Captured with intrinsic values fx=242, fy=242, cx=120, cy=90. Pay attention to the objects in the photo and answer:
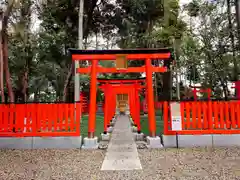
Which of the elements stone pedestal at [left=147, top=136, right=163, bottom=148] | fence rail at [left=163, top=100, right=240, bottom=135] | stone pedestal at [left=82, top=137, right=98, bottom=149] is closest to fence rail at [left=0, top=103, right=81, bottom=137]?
stone pedestal at [left=82, top=137, right=98, bottom=149]

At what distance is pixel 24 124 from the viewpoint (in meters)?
6.65

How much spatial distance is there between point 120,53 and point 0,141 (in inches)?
160

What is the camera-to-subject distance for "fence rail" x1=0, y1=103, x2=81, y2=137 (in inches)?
261

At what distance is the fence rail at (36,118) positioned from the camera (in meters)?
6.64

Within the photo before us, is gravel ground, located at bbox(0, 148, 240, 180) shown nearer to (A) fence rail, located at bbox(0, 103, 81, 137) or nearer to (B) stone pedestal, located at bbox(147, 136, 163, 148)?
(B) stone pedestal, located at bbox(147, 136, 163, 148)

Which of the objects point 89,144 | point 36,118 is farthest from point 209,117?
point 36,118

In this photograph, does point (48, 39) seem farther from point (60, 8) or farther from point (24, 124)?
point (24, 124)

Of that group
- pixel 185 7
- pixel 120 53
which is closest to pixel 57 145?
pixel 120 53

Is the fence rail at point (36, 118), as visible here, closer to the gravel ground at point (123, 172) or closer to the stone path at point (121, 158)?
the gravel ground at point (123, 172)

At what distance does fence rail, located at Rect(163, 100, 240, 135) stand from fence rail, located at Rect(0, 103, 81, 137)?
271 centimetres

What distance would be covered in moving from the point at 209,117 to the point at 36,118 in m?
4.76

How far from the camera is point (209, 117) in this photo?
21.7 feet

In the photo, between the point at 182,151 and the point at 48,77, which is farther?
the point at 48,77

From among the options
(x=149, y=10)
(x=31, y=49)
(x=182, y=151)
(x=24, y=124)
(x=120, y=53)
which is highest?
(x=149, y=10)
